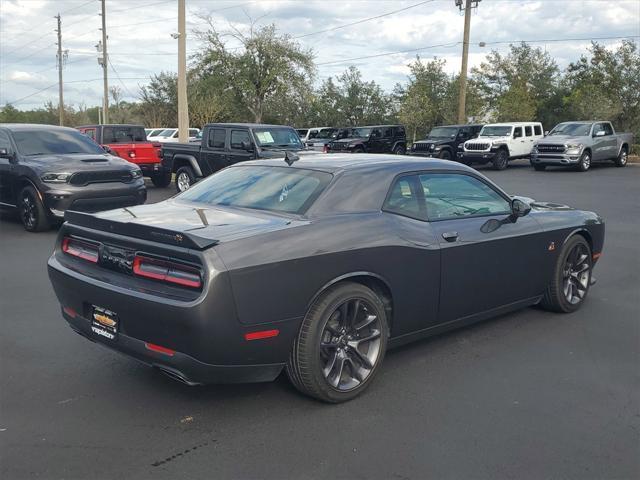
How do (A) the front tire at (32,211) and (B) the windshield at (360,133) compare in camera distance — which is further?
(B) the windshield at (360,133)

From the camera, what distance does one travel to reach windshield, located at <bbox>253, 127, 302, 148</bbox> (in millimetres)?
14773

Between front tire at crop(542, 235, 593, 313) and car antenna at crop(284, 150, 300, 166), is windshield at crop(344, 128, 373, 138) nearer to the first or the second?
front tire at crop(542, 235, 593, 313)

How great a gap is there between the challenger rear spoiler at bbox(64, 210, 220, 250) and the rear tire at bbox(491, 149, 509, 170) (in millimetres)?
22934

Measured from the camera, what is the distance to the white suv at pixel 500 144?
25.2 metres

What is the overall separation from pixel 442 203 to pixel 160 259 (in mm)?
2228

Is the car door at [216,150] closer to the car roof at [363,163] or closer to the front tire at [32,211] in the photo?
the front tire at [32,211]

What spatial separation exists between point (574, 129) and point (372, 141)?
843cm

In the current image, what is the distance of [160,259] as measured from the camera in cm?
360

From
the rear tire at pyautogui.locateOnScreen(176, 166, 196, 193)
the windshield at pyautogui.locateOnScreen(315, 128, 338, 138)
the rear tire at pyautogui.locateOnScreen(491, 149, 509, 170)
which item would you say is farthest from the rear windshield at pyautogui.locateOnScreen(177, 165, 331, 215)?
the windshield at pyautogui.locateOnScreen(315, 128, 338, 138)

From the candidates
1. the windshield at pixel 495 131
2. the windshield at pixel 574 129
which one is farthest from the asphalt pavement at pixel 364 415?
the windshield at pixel 495 131

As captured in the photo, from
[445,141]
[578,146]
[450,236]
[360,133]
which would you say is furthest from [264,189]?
[360,133]

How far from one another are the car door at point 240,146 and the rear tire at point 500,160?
44.6 ft

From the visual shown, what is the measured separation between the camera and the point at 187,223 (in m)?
3.87

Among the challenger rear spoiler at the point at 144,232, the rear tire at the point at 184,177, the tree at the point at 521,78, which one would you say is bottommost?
the rear tire at the point at 184,177
